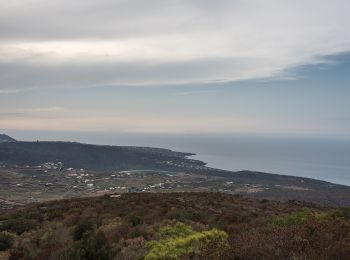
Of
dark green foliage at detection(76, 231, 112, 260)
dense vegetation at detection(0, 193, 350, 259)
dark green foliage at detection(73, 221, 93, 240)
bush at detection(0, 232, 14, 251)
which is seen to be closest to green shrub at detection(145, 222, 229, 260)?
dense vegetation at detection(0, 193, 350, 259)

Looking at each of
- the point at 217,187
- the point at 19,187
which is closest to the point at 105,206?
the point at 217,187

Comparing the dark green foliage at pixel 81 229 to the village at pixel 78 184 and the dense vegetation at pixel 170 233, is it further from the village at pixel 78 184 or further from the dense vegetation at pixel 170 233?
the village at pixel 78 184

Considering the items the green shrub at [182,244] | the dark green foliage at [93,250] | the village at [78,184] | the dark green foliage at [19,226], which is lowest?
the village at [78,184]

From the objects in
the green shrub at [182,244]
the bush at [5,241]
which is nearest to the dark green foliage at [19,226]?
the bush at [5,241]

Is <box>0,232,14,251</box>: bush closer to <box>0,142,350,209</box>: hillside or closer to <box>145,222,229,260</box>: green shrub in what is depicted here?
<box>145,222,229,260</box>: green shrub

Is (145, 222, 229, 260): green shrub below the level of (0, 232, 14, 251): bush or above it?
above

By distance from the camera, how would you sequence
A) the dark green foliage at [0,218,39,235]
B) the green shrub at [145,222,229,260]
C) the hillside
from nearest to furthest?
1. the green shrub at [145,222,229,260]
2. the dark green foliage at [0,218,39,235]
3. the hillside

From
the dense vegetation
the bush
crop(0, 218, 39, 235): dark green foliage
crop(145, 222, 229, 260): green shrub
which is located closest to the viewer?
the dense vegetation

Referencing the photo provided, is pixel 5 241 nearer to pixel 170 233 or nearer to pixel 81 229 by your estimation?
pixel 81 229

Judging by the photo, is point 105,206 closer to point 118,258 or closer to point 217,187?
point 118,258
